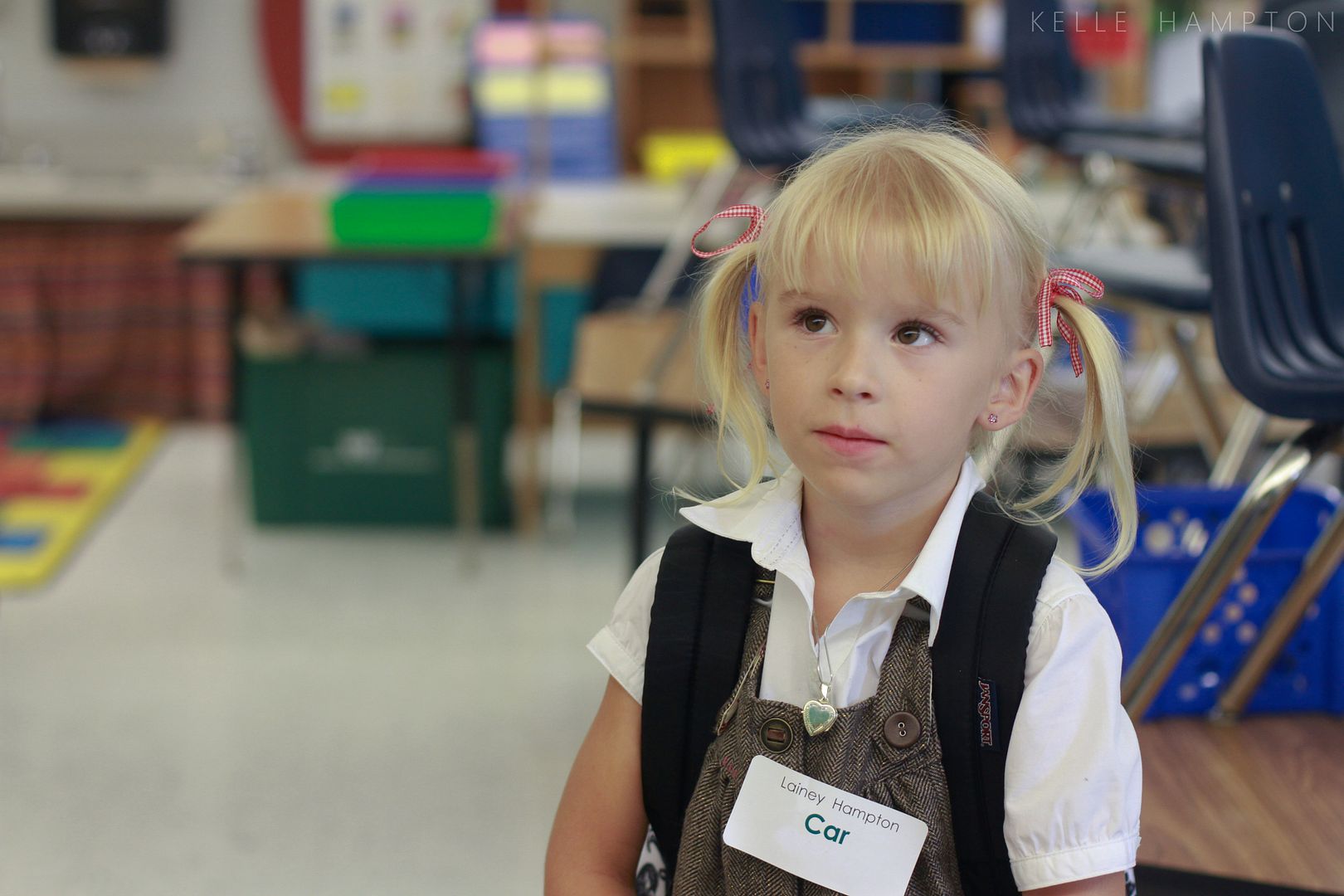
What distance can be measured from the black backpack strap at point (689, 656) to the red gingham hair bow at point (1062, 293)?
23 centimetres

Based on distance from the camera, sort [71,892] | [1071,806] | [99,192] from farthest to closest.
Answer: [99,192] → [71,892] → [1071,806]

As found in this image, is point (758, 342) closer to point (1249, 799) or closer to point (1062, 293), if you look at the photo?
point (1062, 293)

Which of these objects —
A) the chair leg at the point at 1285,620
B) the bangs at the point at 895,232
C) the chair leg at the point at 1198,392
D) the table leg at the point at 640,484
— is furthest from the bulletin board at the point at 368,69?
the bangs at the point at 895,232

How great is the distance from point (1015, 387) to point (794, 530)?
0.53 ft

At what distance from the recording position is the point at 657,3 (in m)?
4.96

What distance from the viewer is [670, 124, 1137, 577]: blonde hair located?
0.83m

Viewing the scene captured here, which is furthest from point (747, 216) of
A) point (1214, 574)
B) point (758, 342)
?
point (1214, 574)

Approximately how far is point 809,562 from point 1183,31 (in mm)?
4612

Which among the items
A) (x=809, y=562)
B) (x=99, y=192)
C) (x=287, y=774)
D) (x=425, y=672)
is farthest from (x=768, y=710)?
(x=99, y=192)

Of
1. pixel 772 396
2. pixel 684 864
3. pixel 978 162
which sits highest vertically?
pixel 978 162

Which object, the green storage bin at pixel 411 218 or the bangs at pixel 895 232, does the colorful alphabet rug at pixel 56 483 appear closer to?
the green storage bin at pixel 411 218

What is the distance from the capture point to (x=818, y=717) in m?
0.87

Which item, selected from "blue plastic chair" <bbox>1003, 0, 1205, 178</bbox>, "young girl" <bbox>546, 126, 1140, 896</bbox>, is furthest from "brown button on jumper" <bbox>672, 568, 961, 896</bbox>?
"blue plastic chair" <bbox>1003, 0, 1205, 178</bbox>

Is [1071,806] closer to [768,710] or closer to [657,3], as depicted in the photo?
[768,710]
